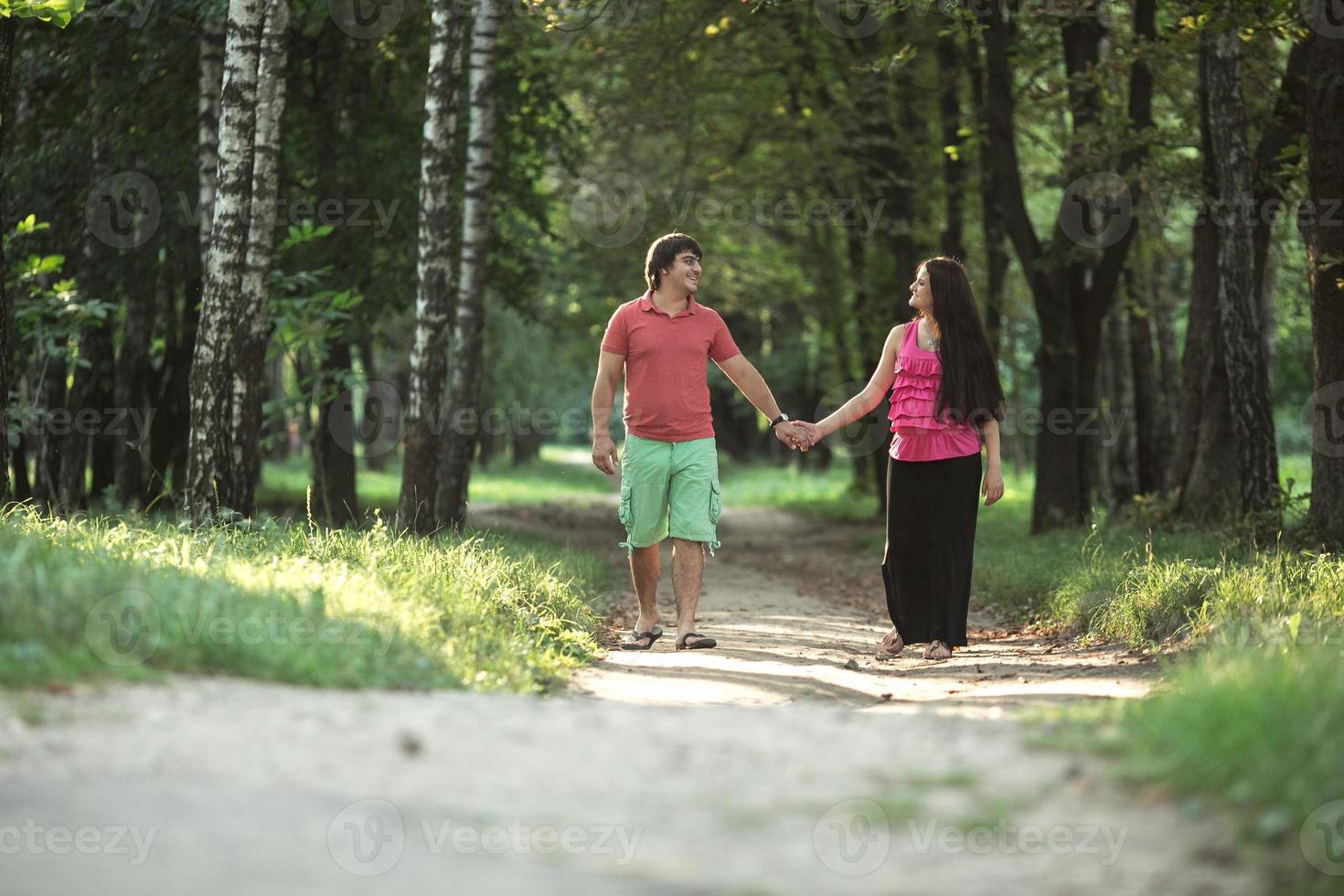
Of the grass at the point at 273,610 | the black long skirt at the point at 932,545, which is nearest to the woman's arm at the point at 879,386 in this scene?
the black long skirt at the point at 932,545

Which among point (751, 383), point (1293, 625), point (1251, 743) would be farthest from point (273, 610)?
point (1293, 625)

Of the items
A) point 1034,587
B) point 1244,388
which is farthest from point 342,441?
point 1244,388

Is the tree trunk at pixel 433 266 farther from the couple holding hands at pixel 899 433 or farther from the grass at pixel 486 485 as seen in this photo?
the couple holding hands at pixel 899 433

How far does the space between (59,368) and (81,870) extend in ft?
47.9

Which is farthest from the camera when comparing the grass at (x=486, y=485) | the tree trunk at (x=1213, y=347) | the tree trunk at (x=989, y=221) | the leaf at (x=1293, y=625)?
the grass at (x=486, y=485)

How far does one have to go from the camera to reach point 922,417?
29.5ft

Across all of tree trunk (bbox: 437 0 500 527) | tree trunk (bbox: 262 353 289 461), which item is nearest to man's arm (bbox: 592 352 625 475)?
tree trunk (bbox: 437 0 500 527)

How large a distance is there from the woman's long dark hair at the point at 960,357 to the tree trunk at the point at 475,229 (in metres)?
6.63

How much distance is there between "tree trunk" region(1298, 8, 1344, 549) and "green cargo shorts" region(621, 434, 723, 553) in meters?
5.08

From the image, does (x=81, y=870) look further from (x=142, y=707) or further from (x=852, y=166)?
(x=852, y=166)

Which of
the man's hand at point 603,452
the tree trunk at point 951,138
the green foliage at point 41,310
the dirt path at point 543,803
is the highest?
the tree trunk at point 951,138

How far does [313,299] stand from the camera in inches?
563

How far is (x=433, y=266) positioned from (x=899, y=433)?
5.58 m

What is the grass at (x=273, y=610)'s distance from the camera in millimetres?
5695
